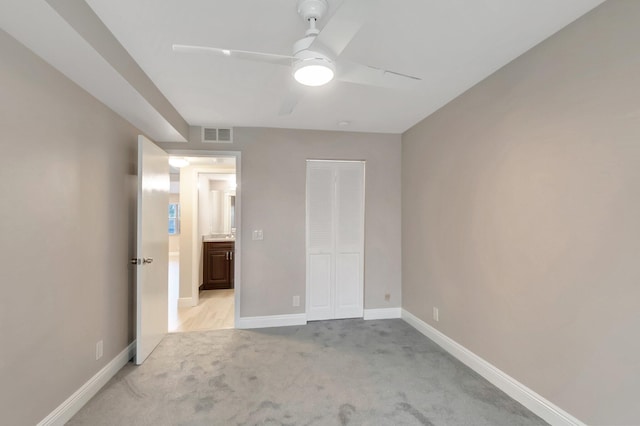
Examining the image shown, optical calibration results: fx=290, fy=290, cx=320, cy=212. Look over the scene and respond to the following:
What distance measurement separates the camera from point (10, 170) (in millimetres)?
1518

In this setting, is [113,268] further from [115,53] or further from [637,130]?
Answer: [637,130]

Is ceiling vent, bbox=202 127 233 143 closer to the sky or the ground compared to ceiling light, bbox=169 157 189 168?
closer to the sky

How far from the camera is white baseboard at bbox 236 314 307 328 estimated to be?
140 inches

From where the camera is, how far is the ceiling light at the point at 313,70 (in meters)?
1.43

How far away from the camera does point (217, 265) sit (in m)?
5.36

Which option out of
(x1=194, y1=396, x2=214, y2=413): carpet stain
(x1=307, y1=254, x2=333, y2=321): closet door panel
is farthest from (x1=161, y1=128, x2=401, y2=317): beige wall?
(x1=194, y1=396, x2=214, y2=413): carpet stain

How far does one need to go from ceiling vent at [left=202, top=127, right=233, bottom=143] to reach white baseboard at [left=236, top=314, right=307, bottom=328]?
2.21 m

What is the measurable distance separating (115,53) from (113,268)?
1.74 metres

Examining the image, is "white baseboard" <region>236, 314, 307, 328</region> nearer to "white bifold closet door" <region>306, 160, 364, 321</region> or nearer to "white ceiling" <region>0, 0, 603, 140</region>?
"white bifold closet door" <region>306, 160, 364, 321</region>

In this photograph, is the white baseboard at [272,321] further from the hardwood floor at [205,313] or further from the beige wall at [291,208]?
the hardwood floor at [205,313]

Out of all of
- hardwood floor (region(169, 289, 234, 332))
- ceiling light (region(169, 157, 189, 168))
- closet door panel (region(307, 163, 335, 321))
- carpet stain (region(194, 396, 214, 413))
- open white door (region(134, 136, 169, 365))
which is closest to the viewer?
carpet stain (region(194, 396, 214, 413))

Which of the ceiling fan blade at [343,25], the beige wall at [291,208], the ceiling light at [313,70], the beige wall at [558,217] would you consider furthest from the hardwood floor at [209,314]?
the ceiling fan blade at [343,25]

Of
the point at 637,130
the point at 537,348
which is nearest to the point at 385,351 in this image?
the point at 537,348

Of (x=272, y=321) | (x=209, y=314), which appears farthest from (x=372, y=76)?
(x=209, y=314)
